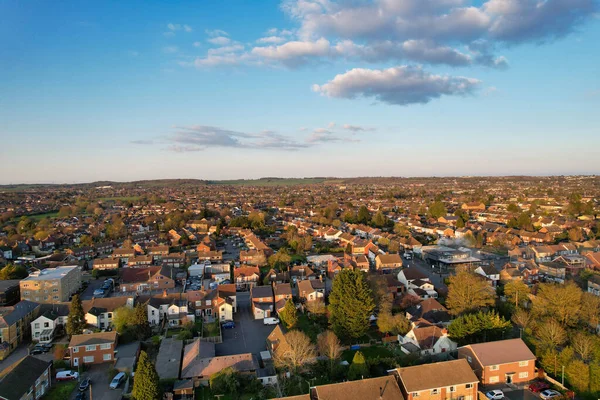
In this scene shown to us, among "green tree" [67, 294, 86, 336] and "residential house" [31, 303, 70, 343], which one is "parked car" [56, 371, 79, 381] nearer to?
"green tree" [67, 294, 86, 336]

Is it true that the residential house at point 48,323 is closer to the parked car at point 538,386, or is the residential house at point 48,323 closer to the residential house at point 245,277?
the residential house at point 245,277

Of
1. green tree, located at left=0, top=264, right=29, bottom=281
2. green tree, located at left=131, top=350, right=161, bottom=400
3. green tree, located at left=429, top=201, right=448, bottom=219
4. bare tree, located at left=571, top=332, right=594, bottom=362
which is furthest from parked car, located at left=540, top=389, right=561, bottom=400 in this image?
green tree, located at left=429, top=201, right=448, bottom=219

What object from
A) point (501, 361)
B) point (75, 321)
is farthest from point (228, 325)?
point (501, 361)

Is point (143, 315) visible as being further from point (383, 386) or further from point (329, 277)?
point (329, 277)

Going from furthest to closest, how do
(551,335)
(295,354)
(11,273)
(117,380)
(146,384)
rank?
(11,273)
(551,335)
(295,354)
(117,380)
(146,384)

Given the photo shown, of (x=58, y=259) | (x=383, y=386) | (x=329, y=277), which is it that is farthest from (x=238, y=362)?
(x=58, y=259)

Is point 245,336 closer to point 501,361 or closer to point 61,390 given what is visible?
point 61,390
